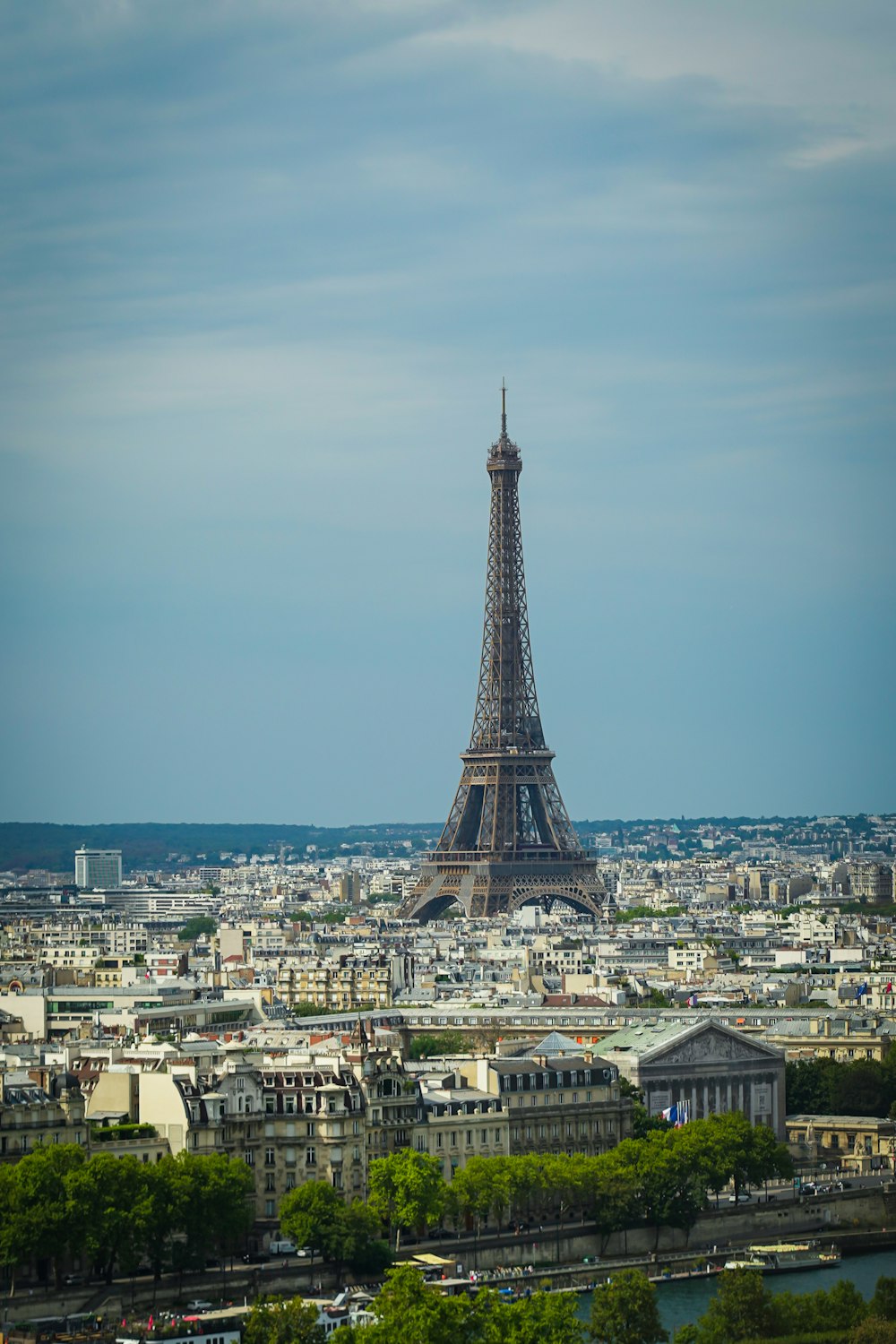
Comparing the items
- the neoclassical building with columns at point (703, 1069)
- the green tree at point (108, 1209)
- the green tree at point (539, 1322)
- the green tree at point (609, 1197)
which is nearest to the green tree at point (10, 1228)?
the green tree at point (108, 1209)

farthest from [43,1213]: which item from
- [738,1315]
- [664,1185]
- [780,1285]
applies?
[664,1185]

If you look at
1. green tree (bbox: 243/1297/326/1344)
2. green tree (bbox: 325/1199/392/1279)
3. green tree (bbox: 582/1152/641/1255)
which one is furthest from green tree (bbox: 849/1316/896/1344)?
green tree (bbox: 582/1152/641/1255)

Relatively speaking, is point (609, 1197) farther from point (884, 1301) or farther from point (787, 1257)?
point (884, 1301)

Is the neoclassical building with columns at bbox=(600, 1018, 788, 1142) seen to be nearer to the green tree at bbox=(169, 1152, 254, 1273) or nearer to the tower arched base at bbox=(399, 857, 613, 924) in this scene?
the green tree at bbox=(169, 1152, 254, 1273)

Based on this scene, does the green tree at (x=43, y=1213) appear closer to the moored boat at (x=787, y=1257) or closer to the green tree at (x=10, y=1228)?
the green tree at (x=10, y=1228)

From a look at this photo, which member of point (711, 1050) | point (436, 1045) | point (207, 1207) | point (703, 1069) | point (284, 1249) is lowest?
point (284, 1249)
